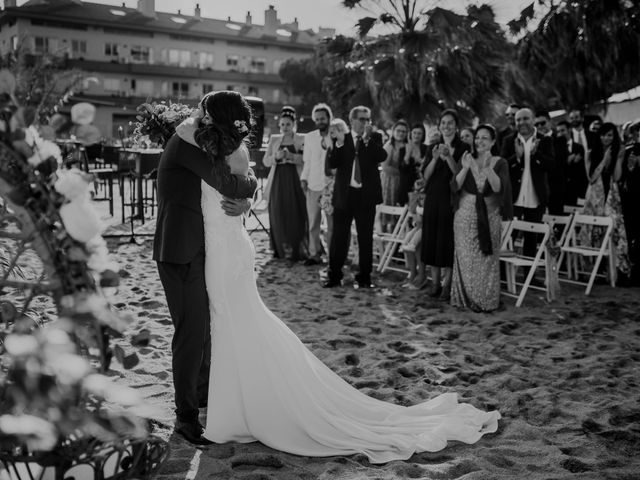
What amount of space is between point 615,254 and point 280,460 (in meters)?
6.17

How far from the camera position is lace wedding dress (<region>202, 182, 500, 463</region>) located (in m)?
3.56

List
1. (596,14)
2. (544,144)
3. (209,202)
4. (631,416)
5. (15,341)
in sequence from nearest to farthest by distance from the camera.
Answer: (15,341) → (209,202) → (631,416) → (544,144) → (596,14)

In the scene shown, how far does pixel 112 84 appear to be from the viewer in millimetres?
56250

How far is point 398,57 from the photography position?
1290 centimetres

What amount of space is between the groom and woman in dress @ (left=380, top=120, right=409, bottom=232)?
244 inches

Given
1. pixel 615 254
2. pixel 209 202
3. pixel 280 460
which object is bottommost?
pixel 280 460

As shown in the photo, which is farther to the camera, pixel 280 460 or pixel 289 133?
pixel 289 133

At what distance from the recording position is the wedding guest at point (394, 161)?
31.4ft

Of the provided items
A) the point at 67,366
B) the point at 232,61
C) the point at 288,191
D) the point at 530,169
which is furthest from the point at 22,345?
the point at 232,61

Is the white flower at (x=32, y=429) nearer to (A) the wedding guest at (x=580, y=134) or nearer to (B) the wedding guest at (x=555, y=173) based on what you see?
(B) the wedding guest at (x=555, y=173)

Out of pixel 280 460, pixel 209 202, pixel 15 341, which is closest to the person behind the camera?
pixel 15 341

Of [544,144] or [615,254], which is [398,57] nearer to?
[544,144]

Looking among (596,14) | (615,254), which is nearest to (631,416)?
(615,254)

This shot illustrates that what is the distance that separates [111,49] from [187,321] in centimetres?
5757
